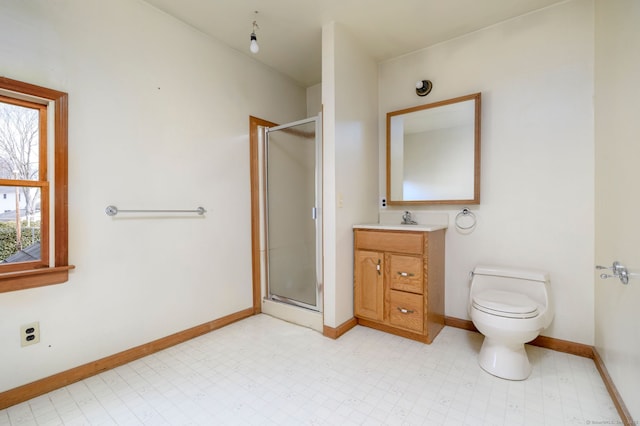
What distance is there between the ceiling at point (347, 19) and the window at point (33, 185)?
1007 mm

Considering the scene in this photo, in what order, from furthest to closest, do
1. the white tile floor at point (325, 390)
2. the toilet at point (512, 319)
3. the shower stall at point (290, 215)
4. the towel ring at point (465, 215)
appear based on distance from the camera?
1. the shower stall at point (290, 215)
2. the towel ring at point (465, 215)
3. the toilet at point (512, 319)
4. the white tile floor at point (325, 390)

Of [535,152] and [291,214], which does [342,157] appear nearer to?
[291,214]

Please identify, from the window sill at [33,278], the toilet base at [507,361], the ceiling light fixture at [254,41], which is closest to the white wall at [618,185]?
the toilet base at [507,361]

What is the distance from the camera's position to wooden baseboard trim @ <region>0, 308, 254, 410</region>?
1.41 metres

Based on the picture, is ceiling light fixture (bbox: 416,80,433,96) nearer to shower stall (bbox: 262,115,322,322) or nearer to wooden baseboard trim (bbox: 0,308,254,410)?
shower stall (bbox: 262,115,322,322)

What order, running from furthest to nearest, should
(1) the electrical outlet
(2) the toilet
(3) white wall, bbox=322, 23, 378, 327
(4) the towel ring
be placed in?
(4) the towel ring → (3) white wall, bbox=322, 23, 378, 327 → (2) the toilet → (1) the electrical outlet

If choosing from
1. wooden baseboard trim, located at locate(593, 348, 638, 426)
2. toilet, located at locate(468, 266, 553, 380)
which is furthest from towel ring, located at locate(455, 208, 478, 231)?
wooden baseboard trim, located at locate(593, 348, 638, 426)

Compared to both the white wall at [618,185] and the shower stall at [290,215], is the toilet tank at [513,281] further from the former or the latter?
the shower stall at [290,215]

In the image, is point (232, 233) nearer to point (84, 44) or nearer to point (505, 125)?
point (84, 44)

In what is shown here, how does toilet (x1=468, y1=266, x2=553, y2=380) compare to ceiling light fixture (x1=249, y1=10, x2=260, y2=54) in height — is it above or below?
below

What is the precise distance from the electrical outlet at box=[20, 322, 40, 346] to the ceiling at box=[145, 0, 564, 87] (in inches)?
81.8

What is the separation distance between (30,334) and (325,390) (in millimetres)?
1583

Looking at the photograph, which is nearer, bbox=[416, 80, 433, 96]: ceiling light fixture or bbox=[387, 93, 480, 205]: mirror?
bbox=[387, 93, 480, 205]: mirror

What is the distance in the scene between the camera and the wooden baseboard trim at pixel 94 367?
141cm
